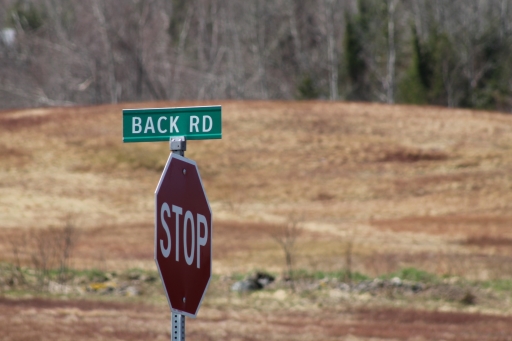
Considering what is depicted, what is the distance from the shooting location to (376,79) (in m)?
76.1

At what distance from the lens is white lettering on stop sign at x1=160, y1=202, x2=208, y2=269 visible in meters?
3.91

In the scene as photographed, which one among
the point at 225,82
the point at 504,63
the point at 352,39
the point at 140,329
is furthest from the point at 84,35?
the point at 140,329

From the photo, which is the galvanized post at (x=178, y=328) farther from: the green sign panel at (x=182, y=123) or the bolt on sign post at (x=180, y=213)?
the green sign panel at (x=182, y=123)

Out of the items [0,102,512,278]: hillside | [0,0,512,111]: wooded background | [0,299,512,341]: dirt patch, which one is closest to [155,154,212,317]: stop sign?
[0,299,512,341]: dirt patch

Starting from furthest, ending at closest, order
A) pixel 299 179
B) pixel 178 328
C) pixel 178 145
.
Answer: pixel 299 179, pixel 178 145, pixel 178 328

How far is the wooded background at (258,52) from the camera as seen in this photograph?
224 feet

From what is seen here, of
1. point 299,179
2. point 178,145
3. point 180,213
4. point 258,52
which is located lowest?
point 180,213

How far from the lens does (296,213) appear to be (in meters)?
36.7

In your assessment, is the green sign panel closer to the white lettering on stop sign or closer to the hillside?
the white lettering on stop sign

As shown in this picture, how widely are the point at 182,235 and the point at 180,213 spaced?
110mm

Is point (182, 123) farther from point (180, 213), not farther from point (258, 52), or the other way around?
point (258, 52)

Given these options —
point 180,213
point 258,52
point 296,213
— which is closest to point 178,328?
point 180,213

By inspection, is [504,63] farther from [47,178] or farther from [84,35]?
[47,178]

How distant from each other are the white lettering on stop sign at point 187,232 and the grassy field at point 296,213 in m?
7.60
